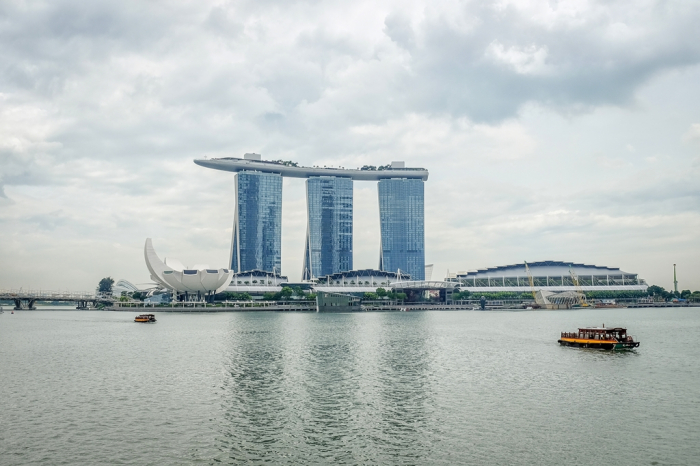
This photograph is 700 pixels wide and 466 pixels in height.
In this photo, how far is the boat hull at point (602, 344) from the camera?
53.4m

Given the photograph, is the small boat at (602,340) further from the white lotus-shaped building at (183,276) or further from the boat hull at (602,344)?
the white lotus-shaped building at (183,276)

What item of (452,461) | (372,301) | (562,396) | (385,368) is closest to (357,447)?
(452,461)

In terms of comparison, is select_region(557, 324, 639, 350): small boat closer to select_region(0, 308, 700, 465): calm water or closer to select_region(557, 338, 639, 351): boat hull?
select_region(557, 338, 639, 351): boat hull

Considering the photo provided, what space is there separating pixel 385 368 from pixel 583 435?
19.2m

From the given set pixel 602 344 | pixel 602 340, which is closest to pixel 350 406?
pixel 602 344

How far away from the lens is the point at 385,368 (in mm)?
41812

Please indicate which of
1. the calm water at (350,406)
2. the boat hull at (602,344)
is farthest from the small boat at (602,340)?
the calm water at (350,406)

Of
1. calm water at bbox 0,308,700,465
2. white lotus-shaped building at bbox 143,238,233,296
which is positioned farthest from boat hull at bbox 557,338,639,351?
white lotus-shaped building at bbox 143,238,233,296

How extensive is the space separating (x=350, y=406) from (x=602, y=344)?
34.8m

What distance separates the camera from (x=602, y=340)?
54.8 meters

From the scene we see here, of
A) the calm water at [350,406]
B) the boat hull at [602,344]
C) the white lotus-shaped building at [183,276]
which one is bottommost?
the calm water at [350,406]

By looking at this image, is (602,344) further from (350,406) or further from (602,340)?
(350,406)

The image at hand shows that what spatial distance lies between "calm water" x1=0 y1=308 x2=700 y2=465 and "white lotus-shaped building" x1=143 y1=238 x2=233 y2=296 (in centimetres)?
10235

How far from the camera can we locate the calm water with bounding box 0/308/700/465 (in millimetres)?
22047
